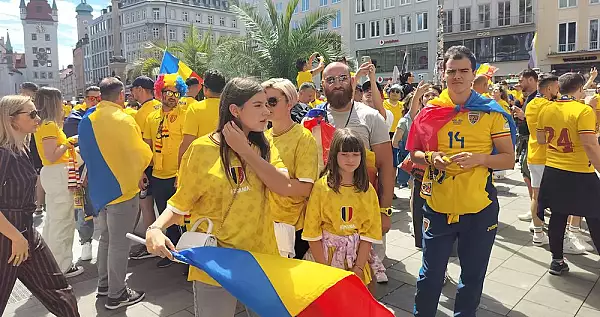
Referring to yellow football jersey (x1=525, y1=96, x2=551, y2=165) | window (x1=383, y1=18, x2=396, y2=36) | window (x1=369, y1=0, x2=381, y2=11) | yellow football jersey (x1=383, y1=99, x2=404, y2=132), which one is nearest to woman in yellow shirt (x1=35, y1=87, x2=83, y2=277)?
yellow football jersey (x1=525, y1=96, x2=551, y2=165)

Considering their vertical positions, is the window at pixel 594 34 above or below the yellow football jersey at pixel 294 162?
above

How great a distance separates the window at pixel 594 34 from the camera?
35031mm

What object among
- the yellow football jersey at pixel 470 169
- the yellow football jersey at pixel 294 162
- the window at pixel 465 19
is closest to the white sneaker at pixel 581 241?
the yellow football jersey at pixel 470 169

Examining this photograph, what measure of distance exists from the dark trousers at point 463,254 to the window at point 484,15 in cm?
4218

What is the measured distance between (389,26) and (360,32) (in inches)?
150

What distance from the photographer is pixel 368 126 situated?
11.8 feet

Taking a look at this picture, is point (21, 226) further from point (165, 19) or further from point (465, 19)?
point (165, 19)

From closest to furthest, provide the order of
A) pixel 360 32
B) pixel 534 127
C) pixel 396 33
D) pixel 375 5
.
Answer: pixel 534 127, pixel 396 33, pixel 375 5, pixel 360 32

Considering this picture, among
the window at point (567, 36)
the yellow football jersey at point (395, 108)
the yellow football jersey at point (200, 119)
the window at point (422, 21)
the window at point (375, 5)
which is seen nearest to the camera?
the yellow football jersey at point (200, 119)

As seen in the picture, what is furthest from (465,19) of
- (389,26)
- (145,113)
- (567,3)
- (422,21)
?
(145,113)

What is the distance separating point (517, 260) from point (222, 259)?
417 centimetres

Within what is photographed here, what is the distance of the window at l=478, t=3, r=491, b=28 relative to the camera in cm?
4019

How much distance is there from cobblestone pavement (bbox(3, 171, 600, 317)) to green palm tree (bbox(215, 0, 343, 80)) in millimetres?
13329

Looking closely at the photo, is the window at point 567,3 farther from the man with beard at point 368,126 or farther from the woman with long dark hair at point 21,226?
the woman with long dark hair at point 21,226
